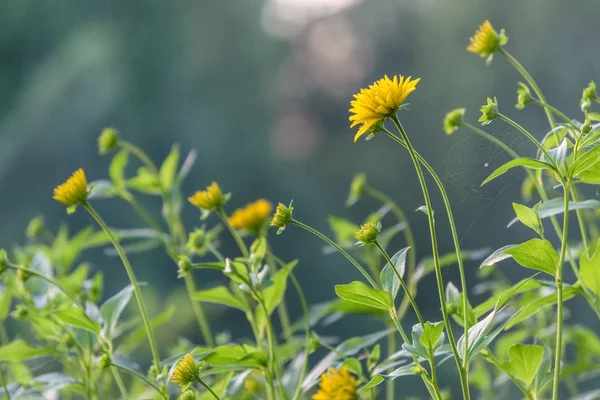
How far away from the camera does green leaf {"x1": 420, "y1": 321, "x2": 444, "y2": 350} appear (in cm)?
32

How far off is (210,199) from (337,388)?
5.9 inches

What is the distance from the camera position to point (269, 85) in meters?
2.96

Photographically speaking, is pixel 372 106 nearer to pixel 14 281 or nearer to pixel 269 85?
pixel 14 281

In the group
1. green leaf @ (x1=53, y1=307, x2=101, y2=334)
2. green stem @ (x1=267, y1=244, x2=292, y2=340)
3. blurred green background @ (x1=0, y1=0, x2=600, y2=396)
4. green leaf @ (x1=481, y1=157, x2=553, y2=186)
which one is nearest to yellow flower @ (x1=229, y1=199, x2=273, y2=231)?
green stem @ (x1=267, y1=244, x2=292, y2=340)

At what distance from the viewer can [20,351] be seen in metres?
0.48

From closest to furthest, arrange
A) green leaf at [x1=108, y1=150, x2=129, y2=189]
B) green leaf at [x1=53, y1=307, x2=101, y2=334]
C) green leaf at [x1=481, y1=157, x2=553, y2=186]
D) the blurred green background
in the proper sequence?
green leaf at [x1=481, y1=157, x2=553, y2=186]
green leaf at [x1=53, y1=307, x2=101, y2=334]
green leaf at [x1=108, y1=150, x2=129, y2=189]
the blurred green background

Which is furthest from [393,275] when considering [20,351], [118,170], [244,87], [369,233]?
[244,87]

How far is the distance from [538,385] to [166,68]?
8.99ft

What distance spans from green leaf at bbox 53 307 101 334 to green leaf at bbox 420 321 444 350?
201mm

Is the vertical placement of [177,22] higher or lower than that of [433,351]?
higher

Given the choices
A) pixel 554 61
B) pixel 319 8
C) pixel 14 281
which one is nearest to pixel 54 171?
pixel 319 8

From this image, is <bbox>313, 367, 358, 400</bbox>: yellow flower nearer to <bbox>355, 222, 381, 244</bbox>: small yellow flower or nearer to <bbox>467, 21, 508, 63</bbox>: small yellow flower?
<bbox>355, 222, 381, 244</bbox>: small yellow flower

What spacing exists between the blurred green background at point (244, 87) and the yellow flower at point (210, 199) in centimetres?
179

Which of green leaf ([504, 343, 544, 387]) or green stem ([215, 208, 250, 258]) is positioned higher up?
green stem ([215, 208, 250, 258])
